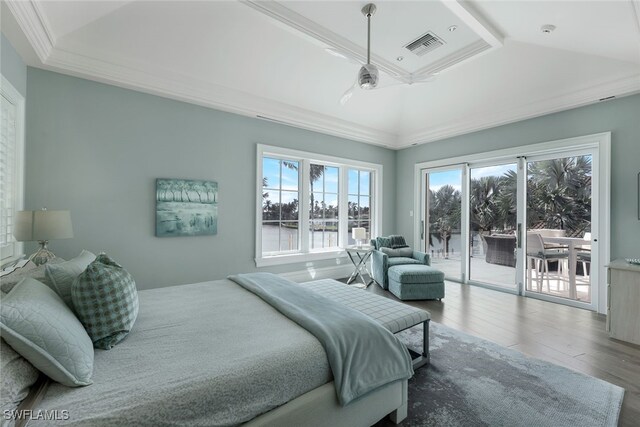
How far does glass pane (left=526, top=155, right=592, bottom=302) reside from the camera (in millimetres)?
3869

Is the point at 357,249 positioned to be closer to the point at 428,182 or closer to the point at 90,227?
the point at 428,182

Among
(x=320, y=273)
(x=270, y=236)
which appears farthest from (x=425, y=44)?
(x=320, y=273)

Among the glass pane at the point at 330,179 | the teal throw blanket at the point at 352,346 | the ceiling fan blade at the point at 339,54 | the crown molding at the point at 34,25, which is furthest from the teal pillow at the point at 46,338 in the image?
the glass pane at the point at 330,179

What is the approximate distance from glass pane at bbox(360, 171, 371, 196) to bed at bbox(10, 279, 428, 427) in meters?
4.33

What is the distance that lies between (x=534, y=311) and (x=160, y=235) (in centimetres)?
483

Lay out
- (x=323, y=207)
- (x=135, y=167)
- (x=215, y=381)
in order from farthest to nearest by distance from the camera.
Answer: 1. (x=323, y=207)
2. (x=135, y=167)
3. (x=215, y=381)

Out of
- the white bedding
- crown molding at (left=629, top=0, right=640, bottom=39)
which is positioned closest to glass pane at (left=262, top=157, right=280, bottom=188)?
the white bedding

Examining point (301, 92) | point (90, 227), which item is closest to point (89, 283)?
point (90, 227)

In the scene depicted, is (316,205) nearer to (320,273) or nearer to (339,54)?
(320,273)

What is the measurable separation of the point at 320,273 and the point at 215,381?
13.0 ft

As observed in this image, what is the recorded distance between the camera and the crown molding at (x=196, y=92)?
298 cm

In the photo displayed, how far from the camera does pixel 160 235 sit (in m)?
3.54

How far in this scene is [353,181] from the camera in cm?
574

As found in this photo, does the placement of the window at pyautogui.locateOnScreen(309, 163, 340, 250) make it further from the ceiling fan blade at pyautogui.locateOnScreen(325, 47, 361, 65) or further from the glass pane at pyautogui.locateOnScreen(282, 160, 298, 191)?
the ceiling fan blade at pyautogui.locateOnScreen(325, 47, 361, 65)
